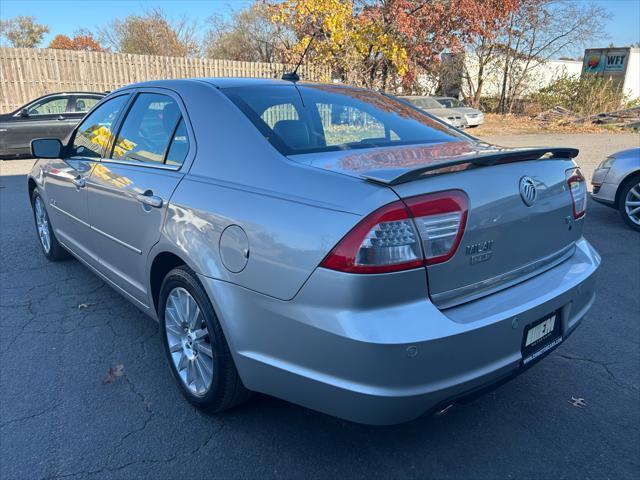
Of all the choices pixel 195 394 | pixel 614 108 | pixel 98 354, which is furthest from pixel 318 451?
pixel 614 108

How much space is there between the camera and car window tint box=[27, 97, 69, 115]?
1193cm

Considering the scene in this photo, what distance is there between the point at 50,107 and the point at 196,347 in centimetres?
1157

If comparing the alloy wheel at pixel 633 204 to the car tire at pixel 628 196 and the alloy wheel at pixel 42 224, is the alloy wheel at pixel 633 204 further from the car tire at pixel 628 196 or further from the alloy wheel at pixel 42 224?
the alloy wheel at pixel 42 224

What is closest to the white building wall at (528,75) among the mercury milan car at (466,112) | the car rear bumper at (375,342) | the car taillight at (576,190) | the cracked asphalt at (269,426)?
the mercury milan car at (466,112)

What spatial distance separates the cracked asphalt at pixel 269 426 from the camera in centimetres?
239

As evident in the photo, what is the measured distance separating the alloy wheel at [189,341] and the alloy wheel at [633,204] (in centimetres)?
591

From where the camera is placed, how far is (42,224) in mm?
5180

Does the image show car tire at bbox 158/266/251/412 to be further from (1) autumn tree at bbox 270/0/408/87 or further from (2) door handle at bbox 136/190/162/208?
(1) autumn tree at bbox 270/0/408/87

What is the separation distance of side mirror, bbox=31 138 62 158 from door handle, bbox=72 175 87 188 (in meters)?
0.43

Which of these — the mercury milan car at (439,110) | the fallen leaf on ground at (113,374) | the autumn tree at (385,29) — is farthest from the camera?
the mercury milan car at (439,110)

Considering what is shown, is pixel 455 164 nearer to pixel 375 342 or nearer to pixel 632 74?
pixel 375 342

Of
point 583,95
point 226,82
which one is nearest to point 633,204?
point 226,82

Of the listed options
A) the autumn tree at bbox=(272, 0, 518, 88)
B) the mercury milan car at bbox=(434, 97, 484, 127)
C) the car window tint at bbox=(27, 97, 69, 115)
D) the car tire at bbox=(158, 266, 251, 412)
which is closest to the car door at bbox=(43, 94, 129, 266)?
the car tire at bbox=(158, 266, 251, 412)

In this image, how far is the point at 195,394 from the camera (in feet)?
9.01
